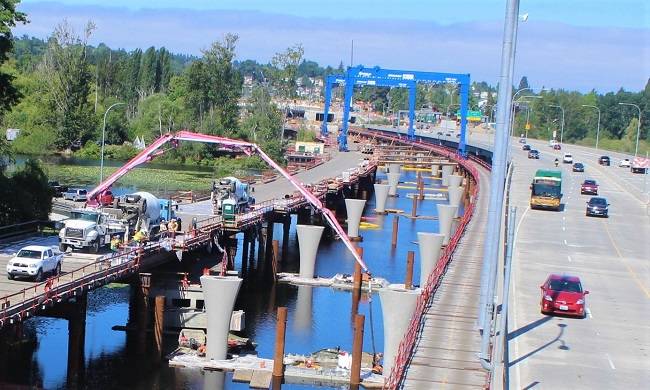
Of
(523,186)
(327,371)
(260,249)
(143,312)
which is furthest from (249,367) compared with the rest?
(523,186)

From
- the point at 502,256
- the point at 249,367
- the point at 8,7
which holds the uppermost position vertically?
the point at 8,7

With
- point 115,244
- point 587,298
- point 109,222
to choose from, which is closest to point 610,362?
point 587,298

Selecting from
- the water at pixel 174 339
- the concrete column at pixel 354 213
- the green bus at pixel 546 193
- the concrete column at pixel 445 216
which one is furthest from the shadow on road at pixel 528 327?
the green bus at pixel 546 193

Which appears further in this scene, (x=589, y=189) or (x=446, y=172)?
(x=446, y=172)

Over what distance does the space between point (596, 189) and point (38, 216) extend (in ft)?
187

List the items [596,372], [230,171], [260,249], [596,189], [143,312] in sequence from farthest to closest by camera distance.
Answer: [230,171] → [596,189] → [260,249] → [143,312] → [596,372]

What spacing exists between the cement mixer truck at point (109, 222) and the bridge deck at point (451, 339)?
51.9 ft

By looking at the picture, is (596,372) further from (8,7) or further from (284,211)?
(284,211)

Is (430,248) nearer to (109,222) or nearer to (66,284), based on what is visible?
(109,222)

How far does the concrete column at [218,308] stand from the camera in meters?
47.6

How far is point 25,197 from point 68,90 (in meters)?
105

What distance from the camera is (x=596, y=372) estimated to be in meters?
39.4

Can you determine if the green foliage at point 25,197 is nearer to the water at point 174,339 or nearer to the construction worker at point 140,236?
the water at point 174,339

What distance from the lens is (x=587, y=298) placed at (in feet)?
176
